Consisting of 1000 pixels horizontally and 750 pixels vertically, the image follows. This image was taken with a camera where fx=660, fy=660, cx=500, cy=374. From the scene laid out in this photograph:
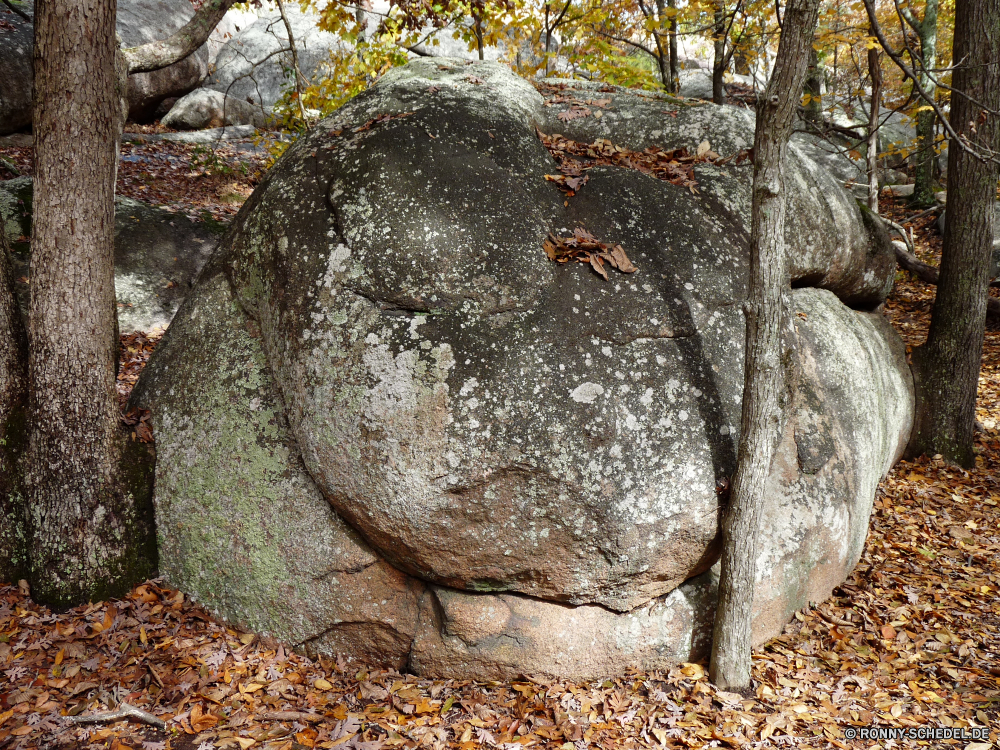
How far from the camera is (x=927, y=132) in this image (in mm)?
12281

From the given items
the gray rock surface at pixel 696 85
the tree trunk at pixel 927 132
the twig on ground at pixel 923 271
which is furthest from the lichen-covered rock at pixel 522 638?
the gray rock surface at pixel 696 85

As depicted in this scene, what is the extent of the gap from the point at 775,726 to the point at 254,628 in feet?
9.54

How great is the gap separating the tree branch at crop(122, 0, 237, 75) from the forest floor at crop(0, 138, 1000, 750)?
3627mm

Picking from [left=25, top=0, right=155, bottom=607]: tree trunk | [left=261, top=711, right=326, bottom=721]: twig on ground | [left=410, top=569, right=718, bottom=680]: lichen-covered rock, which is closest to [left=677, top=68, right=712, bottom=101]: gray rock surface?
[left=25, top=0, right=155, bottom=607]: tree trunk

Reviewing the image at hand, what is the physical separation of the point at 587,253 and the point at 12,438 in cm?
356

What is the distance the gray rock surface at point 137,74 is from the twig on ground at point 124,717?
11.0 meters

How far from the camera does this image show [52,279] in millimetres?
3701

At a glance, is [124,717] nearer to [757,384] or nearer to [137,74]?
[757,384]

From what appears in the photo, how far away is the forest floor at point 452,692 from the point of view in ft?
10.6

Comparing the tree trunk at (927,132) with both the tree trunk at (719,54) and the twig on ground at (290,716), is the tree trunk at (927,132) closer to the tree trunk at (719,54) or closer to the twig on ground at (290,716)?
the tree trunk at (719,54)

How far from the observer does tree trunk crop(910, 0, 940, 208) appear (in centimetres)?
1149

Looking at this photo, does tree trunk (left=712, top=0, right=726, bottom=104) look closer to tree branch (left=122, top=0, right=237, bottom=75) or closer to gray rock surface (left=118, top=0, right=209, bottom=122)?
tree branch (left=122, top=0, right=237, bottom=75)

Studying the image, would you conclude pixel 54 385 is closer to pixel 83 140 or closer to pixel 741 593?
pixel 83 140

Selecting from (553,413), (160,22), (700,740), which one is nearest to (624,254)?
(553,413)
